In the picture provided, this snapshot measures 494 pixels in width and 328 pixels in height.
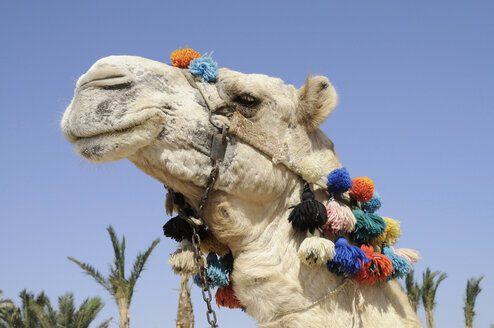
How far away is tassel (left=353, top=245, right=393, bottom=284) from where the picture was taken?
12.8ft

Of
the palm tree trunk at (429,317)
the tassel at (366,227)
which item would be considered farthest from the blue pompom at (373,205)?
the palm tree trunk at (429,317)

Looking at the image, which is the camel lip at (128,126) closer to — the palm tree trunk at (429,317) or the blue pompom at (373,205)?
the blue pompom at (373,205)

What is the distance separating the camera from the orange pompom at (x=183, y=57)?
4.21m

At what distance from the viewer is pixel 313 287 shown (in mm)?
3854

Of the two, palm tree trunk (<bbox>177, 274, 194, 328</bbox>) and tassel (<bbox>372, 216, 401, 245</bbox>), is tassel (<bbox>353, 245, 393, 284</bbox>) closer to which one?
tassel (<bbox>372, 216, 401, 245</bbox>)

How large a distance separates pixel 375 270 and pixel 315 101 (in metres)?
1.35

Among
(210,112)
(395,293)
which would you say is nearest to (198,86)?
(210,112)

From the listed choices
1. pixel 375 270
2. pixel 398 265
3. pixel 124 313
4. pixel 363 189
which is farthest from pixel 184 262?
pixel 124 313

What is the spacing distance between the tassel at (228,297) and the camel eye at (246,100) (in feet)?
4.41

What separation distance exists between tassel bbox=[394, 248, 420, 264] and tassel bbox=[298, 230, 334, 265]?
85cm

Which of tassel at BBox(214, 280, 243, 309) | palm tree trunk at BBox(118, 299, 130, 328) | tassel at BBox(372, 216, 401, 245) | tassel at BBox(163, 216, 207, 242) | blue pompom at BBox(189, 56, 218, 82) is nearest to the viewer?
blue pompom at BBox(189, 56, 218, 82)

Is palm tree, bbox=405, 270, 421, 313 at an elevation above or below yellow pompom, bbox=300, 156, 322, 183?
above

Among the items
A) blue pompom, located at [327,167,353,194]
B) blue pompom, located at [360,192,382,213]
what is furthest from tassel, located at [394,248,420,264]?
blue pompom, located at [327,167,353,194]

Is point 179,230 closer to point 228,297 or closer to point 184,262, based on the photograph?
point 184,262
